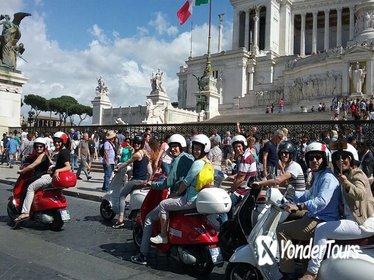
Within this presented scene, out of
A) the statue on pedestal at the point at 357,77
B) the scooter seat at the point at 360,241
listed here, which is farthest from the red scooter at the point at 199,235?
the statue on pedestal at the point at 357,77

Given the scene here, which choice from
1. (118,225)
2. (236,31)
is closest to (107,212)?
(118,225)

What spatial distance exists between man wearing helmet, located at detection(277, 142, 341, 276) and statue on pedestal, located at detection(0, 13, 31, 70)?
19.5m

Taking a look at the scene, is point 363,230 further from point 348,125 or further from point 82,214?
point 348,125

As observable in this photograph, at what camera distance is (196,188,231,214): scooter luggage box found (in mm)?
4785

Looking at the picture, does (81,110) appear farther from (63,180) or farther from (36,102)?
(63,180)

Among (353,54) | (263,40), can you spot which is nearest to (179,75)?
(263,40)

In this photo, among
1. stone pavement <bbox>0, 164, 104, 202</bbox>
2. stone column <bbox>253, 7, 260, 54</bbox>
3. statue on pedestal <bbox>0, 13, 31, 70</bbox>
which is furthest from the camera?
stone column <bbox>253, 7, 260, 54</bbox>

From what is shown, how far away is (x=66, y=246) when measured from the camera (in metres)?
6.07

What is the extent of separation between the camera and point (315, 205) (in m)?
3.82

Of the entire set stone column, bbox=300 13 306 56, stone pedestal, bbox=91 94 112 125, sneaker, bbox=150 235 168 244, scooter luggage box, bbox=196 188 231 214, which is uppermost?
stone column, bbox=300 13 306 56

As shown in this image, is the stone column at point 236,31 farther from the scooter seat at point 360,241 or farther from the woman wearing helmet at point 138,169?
the scooter seat at point 360,241

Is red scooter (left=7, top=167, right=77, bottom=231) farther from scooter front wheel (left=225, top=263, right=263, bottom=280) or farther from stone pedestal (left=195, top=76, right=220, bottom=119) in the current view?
stone pedestal (left=195, top=76, right=220, bottom=119)

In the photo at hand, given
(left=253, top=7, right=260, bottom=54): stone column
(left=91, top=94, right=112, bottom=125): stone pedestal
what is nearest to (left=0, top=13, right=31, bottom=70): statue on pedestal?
(left=91, top=94, right=112, bottom=125): stone pedestal

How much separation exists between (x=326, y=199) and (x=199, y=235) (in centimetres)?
166
